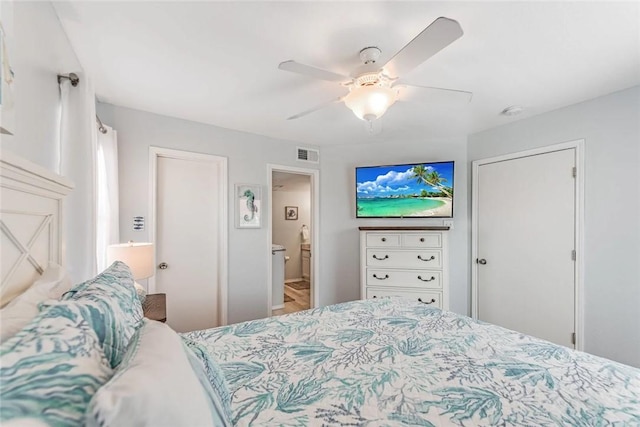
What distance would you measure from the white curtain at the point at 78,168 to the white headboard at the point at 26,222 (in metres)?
0.45

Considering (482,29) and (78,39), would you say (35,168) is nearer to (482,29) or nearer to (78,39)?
(78,39)

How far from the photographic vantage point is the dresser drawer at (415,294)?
301cm

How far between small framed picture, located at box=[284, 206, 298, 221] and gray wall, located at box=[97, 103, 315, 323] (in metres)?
2.92

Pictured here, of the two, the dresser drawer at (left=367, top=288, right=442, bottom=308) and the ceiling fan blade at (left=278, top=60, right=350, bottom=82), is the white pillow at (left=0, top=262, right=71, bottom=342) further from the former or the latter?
the dresser drawer at (left=367, top=288, right=442, bottom=308)

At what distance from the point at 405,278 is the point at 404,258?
23cm

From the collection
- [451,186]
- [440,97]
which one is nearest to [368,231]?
[451,186]

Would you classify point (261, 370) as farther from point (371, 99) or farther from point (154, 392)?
point (371, 99)

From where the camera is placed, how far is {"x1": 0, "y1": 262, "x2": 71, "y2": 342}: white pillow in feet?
1.92

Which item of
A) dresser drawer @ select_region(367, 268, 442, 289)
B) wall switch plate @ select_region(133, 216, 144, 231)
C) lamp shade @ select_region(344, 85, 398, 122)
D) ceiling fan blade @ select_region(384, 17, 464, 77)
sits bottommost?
dresser drawer @ select_region(367, 268, 442, 289)

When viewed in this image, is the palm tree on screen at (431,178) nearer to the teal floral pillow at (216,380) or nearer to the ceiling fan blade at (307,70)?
the ceiling fan blade at (307,70)

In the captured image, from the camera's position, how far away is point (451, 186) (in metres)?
3.20

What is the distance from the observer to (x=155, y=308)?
1.98 m

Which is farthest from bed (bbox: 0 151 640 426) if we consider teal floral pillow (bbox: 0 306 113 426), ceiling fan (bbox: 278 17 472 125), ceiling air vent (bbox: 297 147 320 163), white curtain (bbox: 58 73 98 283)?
ceiling air vent (bbox: 297 147 320 163)

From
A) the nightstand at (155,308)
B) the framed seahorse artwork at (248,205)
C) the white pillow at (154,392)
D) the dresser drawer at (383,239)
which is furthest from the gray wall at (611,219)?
the nightstand at (155,308)
